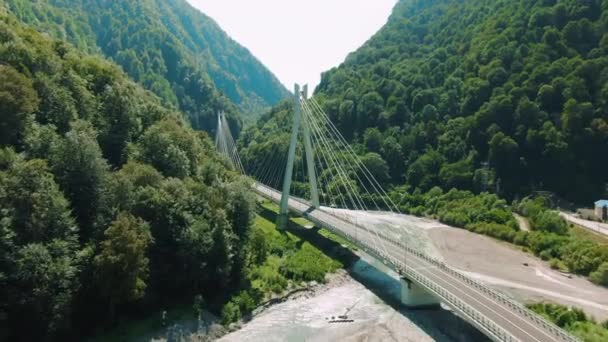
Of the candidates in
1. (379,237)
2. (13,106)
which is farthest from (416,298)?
(13,106)

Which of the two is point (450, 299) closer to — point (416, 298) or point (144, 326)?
point (416, 298)

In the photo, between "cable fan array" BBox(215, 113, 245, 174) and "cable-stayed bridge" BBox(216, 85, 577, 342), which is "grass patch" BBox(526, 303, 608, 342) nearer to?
"cable-stayed bridge" BBox(216, 85, 577, 342)

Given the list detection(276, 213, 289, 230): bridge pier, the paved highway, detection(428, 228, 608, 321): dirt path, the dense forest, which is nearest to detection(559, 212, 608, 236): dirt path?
the dense forest

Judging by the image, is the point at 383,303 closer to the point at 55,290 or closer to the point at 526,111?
the point at 55,290

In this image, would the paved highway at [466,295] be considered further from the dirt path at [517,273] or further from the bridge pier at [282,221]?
the bridge pier at [282,221]

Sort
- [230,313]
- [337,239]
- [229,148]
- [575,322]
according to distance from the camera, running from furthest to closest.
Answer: [229,148] < [337,239] < [230,313] < [575,322]

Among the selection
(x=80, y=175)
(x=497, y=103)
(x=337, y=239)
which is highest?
(x=497, y=103)

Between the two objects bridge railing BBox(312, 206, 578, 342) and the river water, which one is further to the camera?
the river water
